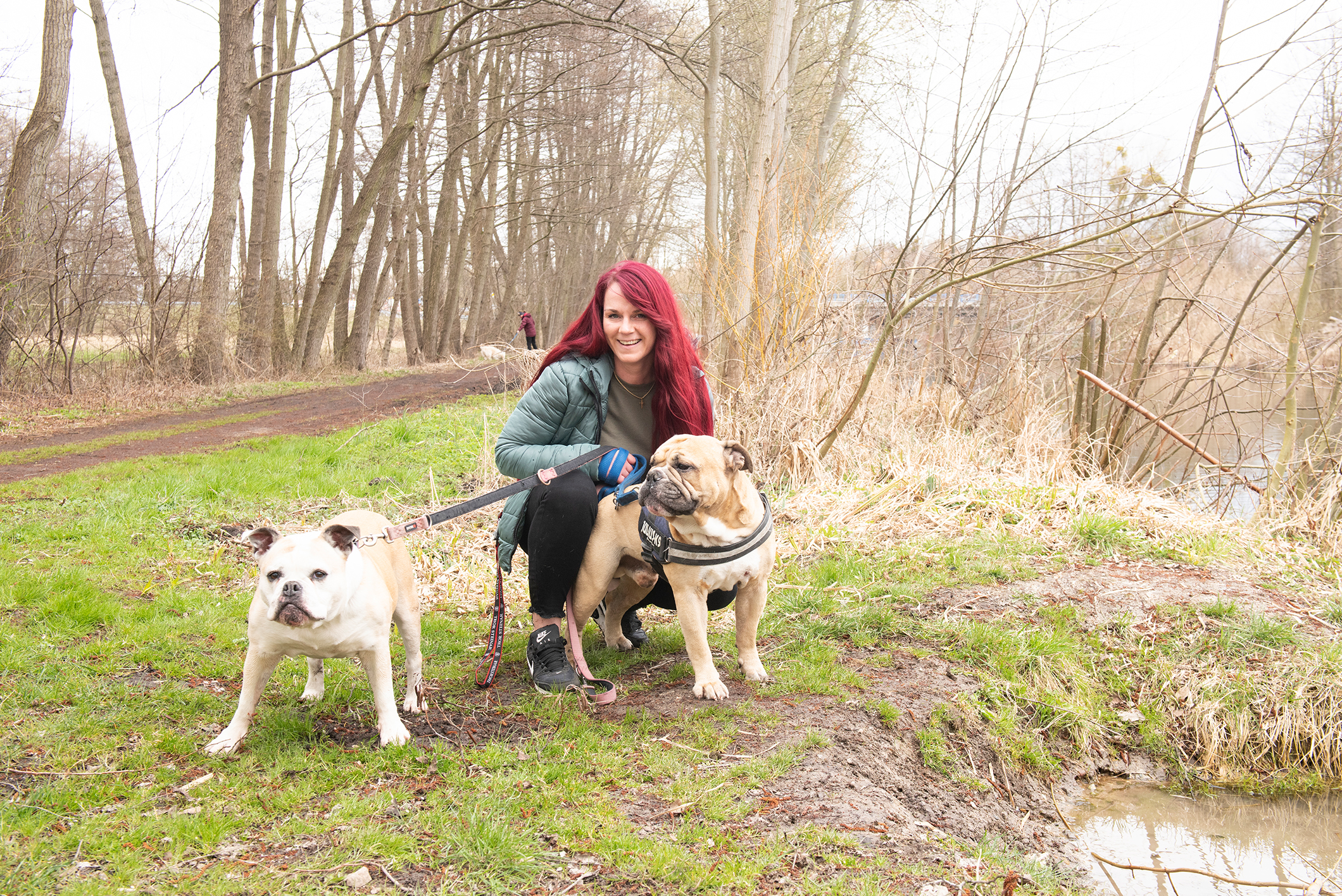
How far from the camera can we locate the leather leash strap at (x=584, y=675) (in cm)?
379

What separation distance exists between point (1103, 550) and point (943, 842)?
13.1 feet

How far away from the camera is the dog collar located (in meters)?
3.60

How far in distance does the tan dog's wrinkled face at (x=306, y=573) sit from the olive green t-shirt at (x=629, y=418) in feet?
4.73

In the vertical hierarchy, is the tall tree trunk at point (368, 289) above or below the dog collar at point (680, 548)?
above

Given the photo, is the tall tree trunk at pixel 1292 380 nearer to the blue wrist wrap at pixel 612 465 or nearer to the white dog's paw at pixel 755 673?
the white dog's paw at pixel 755 673

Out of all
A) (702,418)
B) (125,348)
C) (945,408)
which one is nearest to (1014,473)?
(945,408)

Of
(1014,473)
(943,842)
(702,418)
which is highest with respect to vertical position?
(702,418)

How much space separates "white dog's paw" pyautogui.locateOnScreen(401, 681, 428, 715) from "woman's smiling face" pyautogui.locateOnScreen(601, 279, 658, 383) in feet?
5.69

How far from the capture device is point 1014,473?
7.88 m

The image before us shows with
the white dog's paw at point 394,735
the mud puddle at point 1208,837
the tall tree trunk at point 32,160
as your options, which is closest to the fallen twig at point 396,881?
the white dog's paw at point 394,735

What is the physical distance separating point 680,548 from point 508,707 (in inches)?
41.6

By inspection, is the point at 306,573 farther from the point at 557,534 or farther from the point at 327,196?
the point at 327,196

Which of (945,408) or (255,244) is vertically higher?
(255,244)

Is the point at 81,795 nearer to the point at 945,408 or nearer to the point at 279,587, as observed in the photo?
the point at 279,587
